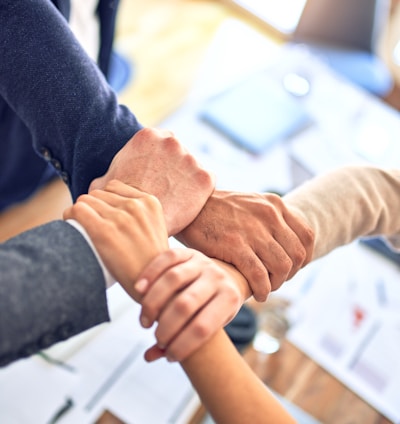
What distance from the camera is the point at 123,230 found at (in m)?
0.56

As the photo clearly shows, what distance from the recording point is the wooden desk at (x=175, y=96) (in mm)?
960

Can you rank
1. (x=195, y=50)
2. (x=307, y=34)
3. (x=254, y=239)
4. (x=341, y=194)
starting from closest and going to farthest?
(x=254, y=239)
(x=341, y=194)
(x=307, y=34)
(x=195, y=50)

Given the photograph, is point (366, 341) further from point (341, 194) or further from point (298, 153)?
point (298, 153)

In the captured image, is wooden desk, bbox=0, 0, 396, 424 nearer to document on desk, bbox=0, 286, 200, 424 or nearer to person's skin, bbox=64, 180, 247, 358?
document on desk, bbox=0, 286, 200, 424

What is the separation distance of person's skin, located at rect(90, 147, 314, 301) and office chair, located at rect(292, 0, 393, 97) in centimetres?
160

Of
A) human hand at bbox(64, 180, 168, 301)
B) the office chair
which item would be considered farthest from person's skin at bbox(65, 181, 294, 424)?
the office chair

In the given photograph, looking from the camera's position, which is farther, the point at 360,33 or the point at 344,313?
the point at 360,33

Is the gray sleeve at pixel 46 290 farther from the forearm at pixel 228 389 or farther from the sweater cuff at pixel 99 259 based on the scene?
the forearm at pixel 228 389

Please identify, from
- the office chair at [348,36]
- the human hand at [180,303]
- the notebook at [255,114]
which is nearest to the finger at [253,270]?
the human hand at [180,303]

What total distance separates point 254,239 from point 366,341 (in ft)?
1.80

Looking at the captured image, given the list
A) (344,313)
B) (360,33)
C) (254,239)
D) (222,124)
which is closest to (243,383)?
(254,239)

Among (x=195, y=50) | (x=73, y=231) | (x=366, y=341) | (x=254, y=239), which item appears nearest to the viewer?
(x=73, y=231)

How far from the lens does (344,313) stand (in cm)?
111

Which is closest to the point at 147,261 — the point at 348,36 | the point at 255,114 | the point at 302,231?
the point at 302,231
